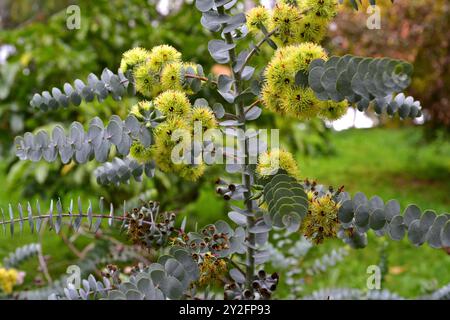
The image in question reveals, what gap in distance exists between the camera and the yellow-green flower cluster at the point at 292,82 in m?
0.79

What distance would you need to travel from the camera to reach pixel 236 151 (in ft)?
3.01

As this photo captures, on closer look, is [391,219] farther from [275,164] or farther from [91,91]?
[91,91]

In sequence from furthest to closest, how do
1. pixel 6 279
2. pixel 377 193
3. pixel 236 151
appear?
pixel 377 193 → pixel 6 279 → pixel 236 151

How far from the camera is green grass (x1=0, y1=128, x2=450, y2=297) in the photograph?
266cm

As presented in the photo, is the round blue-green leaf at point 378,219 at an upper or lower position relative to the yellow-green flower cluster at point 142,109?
lower

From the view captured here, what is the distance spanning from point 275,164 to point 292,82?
12cm

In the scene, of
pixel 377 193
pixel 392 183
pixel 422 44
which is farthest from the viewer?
pixel 392 183

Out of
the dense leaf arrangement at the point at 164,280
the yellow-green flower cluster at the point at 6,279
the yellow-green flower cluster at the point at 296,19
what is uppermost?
the yellow-green flower cluster at the point at 296,19

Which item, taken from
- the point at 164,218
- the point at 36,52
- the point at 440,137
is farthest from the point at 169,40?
the point at 440,137

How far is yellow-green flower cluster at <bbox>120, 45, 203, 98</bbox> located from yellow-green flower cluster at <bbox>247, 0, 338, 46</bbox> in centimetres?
14

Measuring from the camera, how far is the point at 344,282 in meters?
2.60

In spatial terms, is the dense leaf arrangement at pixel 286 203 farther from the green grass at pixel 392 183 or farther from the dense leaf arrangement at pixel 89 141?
the green grass at pixel 392 183

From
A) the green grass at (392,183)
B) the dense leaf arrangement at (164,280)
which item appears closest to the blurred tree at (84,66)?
the green grass at (392,183)

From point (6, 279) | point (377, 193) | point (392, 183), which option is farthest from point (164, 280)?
point (392, 183)
